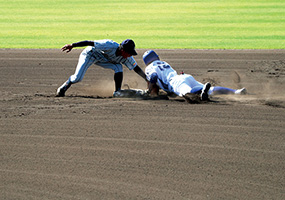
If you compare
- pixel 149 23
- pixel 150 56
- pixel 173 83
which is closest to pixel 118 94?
pixel 150 56

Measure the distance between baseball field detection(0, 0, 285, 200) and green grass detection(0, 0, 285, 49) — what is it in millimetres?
822

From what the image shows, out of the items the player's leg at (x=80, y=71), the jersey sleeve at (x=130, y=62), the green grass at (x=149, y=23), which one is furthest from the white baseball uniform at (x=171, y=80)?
the green grass at (x=149, y=23)

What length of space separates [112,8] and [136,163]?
24.9 meters

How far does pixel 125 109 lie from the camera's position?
9.53m

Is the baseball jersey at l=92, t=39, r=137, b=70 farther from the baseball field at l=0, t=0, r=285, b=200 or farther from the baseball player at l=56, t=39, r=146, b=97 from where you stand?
the baseball field at l=0, t=0, r=285, b=200

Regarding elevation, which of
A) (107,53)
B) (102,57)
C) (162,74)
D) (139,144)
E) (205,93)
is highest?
(107,53)

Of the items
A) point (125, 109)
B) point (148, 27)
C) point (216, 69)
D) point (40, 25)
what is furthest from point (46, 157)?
point (40, 25)

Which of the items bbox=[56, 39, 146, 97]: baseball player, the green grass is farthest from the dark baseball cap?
the green grass

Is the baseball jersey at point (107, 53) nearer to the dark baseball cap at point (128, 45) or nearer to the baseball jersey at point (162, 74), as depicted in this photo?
the dark baseball cap at point (128, 45)

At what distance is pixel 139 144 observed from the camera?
7.52 meters

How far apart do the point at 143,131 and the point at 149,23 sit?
16.9 metres

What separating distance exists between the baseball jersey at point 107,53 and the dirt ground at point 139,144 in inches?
34.9

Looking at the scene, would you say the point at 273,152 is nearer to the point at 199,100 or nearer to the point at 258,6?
the point at 199,100

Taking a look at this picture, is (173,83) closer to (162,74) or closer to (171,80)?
(171,80)
